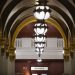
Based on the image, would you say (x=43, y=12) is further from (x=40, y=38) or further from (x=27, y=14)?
(x=27, y=14)

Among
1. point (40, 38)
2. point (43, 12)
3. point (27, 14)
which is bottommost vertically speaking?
point (40, 38)

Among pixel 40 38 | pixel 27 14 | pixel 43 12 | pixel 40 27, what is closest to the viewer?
pixel 43 12

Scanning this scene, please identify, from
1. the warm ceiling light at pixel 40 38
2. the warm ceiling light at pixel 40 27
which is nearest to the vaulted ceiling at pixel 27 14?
the warm ceiling light at pixel 40 38

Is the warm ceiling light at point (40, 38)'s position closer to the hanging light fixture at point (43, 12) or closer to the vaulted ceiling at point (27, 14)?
the vaulted ceiling at point (27, 14)

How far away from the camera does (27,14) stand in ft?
99.5

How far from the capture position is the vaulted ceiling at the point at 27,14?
24031mm

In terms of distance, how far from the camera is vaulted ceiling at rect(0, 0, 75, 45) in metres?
24.0

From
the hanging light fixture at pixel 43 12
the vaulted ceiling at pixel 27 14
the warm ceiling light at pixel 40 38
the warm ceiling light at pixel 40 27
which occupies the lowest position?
the warm ceiling light at pixel 40 38

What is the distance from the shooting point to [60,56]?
36.8 metres

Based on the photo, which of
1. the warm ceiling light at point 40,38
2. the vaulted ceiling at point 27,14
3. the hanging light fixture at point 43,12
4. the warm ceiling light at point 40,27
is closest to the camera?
the hanging light fixture at point 43,12

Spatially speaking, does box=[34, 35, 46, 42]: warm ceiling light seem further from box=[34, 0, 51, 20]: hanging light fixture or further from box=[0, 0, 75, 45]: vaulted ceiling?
box=[34, 0, 51, 20]: hanging light fixture

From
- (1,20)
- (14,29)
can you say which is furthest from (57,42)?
(1,20)

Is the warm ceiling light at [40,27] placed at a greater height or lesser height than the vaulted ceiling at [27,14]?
lesser

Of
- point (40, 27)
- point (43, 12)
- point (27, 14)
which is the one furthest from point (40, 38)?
point (27, 14)
